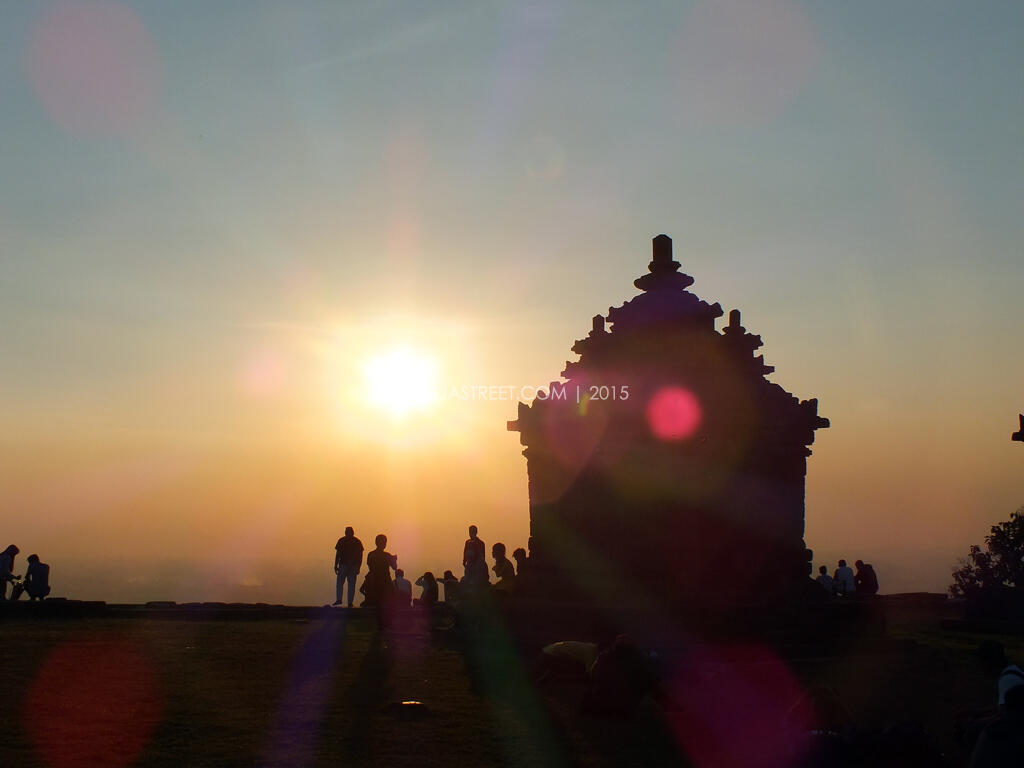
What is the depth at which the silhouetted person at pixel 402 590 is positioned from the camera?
2244 centimetres

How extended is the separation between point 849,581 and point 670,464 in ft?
28.0

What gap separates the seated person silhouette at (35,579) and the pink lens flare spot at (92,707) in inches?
304

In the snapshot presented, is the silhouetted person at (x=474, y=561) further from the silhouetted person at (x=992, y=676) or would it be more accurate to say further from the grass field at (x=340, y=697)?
the silhouetted person at (x=992, y=676)

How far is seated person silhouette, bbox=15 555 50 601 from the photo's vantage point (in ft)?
80.3

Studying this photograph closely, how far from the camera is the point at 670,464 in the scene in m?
20.1

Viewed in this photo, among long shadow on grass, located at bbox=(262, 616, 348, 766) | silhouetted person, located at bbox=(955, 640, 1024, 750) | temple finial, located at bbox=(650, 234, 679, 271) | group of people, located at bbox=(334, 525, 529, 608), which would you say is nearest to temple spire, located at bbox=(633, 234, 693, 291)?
temple finial, located at bbox=(650, 234, 679, 271)

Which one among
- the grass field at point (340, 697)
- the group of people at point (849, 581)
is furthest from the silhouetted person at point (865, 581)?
the grass field at point (340, 697)

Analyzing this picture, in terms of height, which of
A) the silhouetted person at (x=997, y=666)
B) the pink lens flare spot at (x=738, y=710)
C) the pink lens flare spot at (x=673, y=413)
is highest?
the pink lens flare spot at (x=673, y=413)

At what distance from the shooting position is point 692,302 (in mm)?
21578

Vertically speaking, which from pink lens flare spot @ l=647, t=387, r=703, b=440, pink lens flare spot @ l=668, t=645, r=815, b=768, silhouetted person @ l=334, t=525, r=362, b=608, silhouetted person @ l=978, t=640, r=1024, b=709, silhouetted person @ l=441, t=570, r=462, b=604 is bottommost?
pink lens flare spot @ l=668, t=645, r=815, b=768

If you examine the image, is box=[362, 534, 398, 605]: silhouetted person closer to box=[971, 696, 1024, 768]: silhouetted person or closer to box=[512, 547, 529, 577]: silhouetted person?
box=[512, 547, 529, 577]: silhouetted person

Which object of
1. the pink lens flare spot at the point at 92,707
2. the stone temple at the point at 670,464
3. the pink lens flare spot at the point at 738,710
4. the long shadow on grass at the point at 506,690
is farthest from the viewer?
the stone temple at the point at 670,464

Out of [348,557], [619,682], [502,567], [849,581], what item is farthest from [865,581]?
[619,682]

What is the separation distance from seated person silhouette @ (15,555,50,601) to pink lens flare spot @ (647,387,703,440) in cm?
1387
